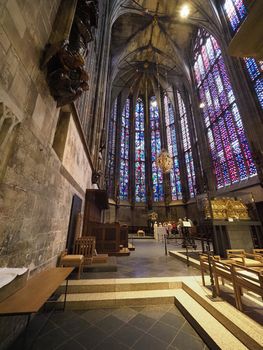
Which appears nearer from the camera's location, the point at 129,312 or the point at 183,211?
the point at 129,312

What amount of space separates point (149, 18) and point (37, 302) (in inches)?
910

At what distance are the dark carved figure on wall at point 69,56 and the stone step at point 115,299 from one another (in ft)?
12.0

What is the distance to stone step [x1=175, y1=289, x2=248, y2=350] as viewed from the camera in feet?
5.60

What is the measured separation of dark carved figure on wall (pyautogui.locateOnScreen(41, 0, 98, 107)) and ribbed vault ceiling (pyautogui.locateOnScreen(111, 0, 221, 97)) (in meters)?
11.1

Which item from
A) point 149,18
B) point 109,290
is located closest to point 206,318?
point 109,290

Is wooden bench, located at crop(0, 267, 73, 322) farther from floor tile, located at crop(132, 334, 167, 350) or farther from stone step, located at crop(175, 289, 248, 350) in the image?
stone step, located at crop(175, 289, 248, 350)

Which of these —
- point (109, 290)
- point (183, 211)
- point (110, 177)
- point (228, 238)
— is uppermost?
point (110, 177)

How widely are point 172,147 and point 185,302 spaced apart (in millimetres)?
19422

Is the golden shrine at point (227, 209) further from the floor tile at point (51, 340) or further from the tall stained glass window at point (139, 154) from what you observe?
the tall stained glass window at point (139, 154)

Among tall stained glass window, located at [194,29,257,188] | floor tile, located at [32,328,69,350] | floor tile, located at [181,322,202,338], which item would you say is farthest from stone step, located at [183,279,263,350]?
tall stained glass window, located at [194,29,257,188]

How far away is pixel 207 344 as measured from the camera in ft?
6.08

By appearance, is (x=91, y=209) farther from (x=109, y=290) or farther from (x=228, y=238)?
(x=228, y=238)

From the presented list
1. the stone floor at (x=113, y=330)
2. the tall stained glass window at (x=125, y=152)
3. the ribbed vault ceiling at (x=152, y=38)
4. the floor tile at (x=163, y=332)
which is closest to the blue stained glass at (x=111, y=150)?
the tall stained glass window at (x=125, y=152)

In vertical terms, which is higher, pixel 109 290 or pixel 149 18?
pixel 149 18
